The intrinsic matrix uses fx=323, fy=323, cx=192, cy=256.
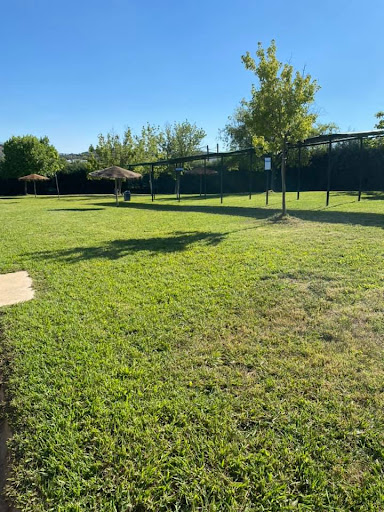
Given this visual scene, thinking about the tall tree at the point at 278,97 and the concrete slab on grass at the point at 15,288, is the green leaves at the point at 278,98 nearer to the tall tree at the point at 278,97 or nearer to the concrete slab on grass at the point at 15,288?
the tall tree at the point at 278,97

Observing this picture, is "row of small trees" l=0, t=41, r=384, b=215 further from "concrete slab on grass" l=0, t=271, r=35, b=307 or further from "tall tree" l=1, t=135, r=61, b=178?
"concrete slab on grass" l=0, t=271, r=35, b=307

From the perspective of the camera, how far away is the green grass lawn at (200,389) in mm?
1486

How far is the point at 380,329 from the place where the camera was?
278 cm

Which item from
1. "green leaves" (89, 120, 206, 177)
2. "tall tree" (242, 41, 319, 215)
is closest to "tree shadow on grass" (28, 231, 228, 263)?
"tall tree" (242, 41, 319, 215)

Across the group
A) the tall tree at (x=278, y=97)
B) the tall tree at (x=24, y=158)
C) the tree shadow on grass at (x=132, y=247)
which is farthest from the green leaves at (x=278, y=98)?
the tall tree at (x=24, y=158)

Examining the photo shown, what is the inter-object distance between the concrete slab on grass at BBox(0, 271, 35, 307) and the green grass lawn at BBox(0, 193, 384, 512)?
18 cm

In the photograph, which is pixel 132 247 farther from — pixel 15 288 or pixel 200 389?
pixel 200 389

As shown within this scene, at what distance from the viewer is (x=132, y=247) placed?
6.37 meters

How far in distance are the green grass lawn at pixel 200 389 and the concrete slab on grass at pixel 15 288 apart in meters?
0.18

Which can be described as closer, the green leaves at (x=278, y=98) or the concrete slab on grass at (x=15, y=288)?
the concrete slab on grass at (x=15, y=288)

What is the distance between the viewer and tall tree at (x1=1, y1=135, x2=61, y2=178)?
31.3m

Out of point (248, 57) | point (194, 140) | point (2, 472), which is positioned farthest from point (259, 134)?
point (194, 140)

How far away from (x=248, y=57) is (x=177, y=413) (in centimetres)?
971

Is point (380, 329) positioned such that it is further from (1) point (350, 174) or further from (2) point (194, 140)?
(2) point (194, 140)
